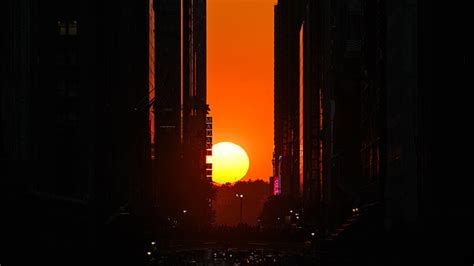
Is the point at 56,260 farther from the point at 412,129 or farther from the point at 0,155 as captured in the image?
the point at 412,129

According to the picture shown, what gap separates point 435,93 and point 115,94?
67979mm

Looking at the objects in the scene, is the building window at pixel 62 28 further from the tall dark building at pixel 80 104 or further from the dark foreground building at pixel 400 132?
the dark foreground building at pixel 400 132

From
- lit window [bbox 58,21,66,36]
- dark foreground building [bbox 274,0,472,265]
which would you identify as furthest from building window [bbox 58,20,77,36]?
dark foreground building [bbox 274,0,472,265]

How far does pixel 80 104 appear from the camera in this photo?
13975 cm

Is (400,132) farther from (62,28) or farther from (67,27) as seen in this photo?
(62,28)

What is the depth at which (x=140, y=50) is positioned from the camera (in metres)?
166

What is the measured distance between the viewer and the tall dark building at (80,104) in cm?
9519

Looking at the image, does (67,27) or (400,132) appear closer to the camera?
(400,132)

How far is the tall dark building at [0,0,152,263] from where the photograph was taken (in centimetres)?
9519

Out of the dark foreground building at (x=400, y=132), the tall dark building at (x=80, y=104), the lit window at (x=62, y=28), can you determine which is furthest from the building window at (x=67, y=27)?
the dark foreground building at (x=400, y=132)

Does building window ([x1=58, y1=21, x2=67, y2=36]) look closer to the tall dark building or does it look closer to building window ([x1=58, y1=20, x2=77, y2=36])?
building window ([x1=58, y1=20, x2=77, y2=36])

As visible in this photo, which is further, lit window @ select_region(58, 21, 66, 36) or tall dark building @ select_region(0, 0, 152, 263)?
lit window @ select_region(58, 21, 66, 36)

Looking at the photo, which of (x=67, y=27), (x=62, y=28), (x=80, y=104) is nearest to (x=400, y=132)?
(x=80, y=104)

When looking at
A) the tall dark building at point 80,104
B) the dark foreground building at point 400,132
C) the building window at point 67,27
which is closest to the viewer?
the dark foreground building at point 400,132
